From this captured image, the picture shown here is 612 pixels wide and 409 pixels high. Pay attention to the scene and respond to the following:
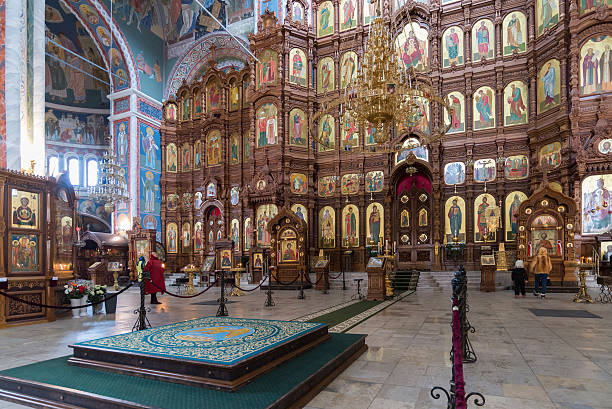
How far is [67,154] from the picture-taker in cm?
2888

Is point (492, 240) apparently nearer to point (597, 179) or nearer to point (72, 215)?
point (597, 179)

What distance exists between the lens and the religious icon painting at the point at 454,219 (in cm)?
1900

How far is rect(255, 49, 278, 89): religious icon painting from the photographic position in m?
21.9

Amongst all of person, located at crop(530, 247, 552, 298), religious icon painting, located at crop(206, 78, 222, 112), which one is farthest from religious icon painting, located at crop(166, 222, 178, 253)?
person, located at crop(530, 247, 552, 298)

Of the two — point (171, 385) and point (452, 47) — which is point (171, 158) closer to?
point (452, 47)

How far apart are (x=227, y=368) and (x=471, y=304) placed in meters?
8.66

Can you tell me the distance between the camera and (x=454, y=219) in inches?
756

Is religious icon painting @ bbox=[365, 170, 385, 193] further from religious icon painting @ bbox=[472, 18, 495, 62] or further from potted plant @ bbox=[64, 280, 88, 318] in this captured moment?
potted plant @ bbox=[64, 280, 88, 318]

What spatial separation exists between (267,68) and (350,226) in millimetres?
9492

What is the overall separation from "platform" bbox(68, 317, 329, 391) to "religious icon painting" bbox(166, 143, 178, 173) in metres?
22.1

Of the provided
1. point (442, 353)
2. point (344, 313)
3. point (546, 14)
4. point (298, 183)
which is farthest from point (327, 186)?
point (442, 353)

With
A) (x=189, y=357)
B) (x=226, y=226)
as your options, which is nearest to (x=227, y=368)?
(x=189, y=357)

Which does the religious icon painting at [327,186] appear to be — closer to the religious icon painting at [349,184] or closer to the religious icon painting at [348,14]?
the religious icon painting at [349,184]

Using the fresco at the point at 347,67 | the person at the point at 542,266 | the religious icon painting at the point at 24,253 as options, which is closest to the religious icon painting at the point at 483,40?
the fresco at the point at 347,67
